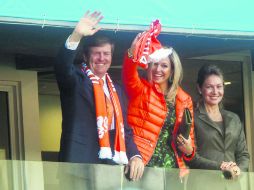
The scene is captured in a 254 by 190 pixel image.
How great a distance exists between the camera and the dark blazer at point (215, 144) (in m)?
5.90

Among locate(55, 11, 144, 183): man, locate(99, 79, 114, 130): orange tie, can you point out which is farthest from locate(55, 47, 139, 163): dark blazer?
locate(99, 79, 114, 130): orange tie

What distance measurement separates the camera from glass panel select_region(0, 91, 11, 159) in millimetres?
6188

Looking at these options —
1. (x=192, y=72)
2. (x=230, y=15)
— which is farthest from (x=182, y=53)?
(x=230, y=15)

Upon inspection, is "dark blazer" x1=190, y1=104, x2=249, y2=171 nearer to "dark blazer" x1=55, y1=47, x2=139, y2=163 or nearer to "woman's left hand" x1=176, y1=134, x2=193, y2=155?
"woman's left hand" x1=176, y1=134, x2=193, y2=155

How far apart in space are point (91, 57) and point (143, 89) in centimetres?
47

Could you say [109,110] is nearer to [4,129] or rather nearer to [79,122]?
[79,122]

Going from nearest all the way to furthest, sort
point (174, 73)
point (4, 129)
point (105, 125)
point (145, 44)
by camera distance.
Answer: point (105, 125) → point (145, 44) → point (174, 73) → point (4, 129)

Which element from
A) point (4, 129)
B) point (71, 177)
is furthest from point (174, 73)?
point (4, 129)

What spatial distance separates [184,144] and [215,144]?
34cm

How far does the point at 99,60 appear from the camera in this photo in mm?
5531

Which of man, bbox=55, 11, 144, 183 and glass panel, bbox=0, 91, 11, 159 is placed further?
glass panel, bbox=0, 91, 11, 159

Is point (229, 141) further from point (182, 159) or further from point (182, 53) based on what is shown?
point (182, 53)

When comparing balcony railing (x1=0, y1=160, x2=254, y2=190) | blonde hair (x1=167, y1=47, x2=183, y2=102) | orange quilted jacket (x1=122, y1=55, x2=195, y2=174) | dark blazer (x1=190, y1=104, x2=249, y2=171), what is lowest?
balcony railing (x1=0, y1=160, x2=254, y2=190)

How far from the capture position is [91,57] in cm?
554
